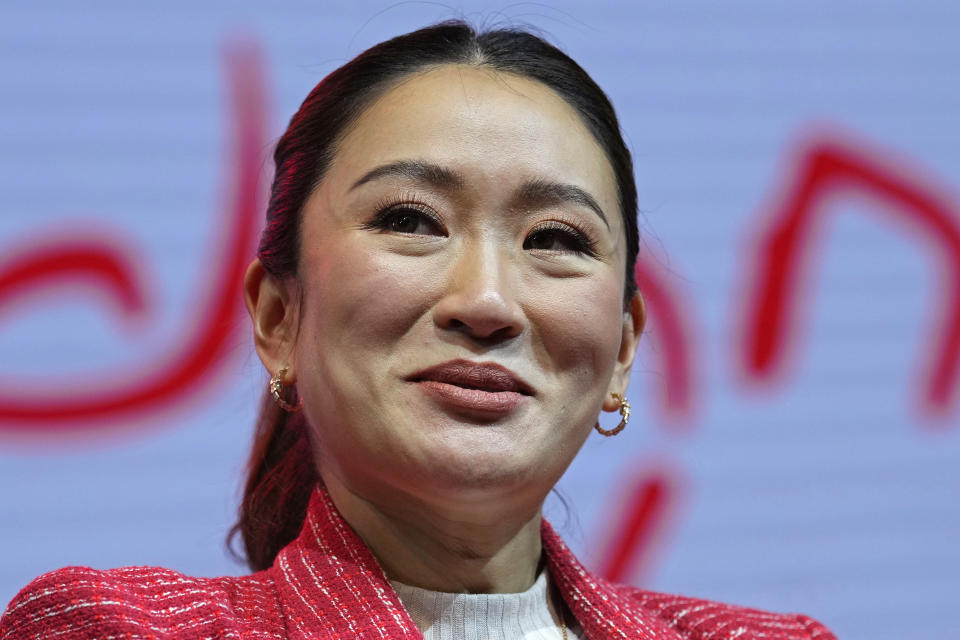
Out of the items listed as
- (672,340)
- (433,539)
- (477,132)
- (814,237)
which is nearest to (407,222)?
(477,132)

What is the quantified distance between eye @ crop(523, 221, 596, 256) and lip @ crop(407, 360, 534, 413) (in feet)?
0.52

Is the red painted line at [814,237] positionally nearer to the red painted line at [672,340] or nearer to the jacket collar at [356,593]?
the red painted line at [672,340]

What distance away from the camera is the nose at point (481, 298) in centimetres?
117

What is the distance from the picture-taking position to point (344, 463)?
1.27 metres

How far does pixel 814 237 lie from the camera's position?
8.10 feet

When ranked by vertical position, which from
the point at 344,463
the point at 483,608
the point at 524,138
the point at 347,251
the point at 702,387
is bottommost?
the point at 702,387

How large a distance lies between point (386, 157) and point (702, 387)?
4.01 ft

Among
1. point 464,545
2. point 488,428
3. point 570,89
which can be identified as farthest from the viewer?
point 570,89

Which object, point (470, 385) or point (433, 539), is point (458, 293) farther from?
point (433, 539)

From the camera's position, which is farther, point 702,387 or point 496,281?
point 702,387

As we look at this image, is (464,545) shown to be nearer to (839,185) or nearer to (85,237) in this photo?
(85,237)

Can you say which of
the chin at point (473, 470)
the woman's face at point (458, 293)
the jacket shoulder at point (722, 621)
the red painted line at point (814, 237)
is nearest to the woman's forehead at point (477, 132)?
the woman's face at point (458, 293)

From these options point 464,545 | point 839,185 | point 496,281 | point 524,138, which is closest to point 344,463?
point 464,545

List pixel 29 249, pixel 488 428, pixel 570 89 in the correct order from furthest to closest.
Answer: pixel 29 249
pixel 570 89
pixel 488 428
